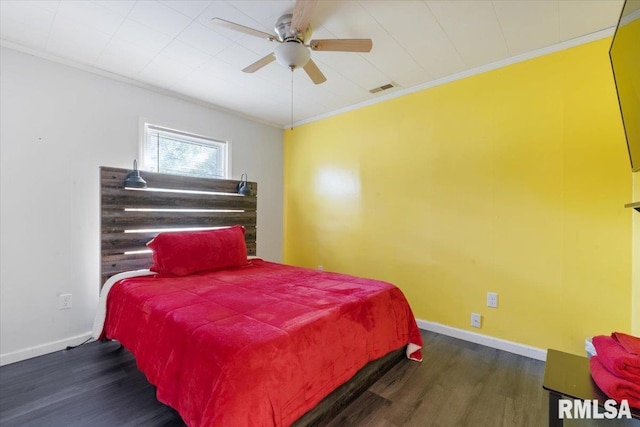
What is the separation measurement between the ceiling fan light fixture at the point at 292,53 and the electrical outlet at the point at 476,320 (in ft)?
8.64

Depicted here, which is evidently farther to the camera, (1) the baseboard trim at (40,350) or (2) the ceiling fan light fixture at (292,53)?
A: (1) the baseboard trim at (40,350)

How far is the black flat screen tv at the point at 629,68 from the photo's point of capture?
1.09 metres

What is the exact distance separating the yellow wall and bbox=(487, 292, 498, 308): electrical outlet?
5 centimetres

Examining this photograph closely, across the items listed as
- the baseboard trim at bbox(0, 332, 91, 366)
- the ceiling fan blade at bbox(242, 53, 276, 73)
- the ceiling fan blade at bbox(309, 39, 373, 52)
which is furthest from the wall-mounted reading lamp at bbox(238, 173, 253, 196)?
the ceiling fan blade at bbox(309, 39, 373, 52)

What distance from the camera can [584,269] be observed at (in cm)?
213

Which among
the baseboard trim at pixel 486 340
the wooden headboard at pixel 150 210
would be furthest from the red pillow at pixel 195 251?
the baseboard trim at pixel 486 340

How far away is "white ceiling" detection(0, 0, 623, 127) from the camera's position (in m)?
1.87

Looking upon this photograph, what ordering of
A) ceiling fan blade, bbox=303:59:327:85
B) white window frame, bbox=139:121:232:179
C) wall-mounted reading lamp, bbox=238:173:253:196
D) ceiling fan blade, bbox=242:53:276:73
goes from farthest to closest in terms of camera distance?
wall-mounted reading lamp, bbox=238:173:253:196, white window frame, bbox=139:121:232:179, ceiling fan blade, bbox=303:59:327:85, ceiling fan blade, bbox=242:53:276:73

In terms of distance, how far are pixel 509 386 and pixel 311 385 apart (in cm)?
150

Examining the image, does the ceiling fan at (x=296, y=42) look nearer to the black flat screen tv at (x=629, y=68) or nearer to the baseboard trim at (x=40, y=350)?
the black flat screen tv at (x=629, y=68)

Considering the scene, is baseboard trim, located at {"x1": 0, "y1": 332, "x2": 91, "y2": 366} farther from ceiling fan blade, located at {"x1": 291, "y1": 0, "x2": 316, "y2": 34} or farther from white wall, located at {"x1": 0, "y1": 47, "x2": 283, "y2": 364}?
ceiling fan blade, located at {"x1": 291, "y1": 0, "x2": 316, "y2": 34}

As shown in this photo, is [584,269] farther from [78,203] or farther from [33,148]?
[33,148]

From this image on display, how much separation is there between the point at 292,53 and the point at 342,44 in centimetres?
33

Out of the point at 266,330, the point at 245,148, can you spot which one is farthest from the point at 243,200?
the point at 266,330
